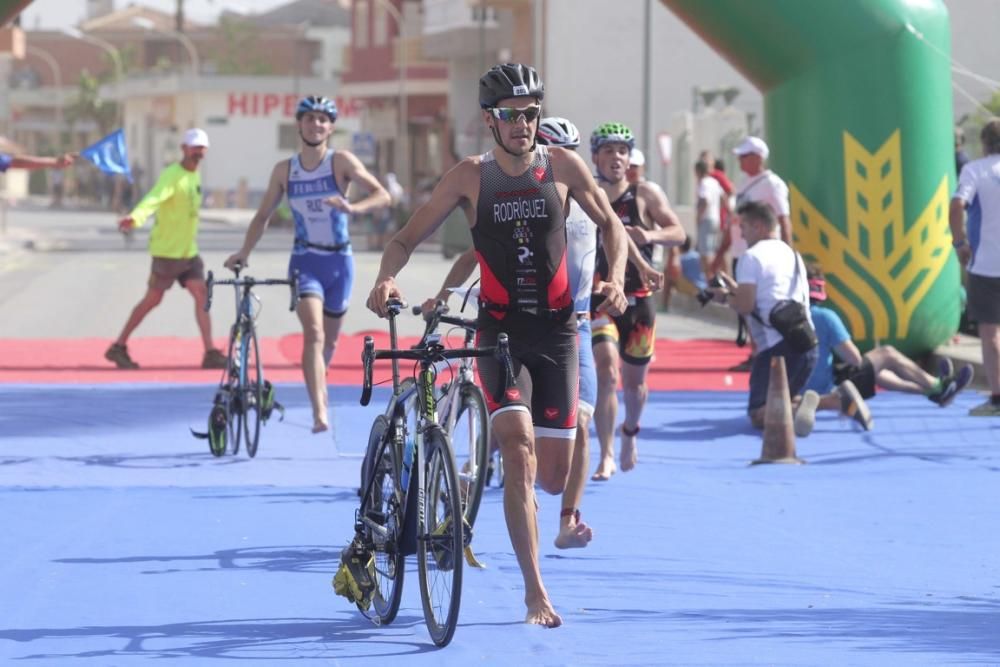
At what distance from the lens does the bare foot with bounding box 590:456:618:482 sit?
10.5 meters

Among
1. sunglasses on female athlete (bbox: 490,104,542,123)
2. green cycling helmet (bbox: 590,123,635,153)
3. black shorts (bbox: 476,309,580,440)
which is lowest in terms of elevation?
black shorts (bbox: 476,309,580,440)

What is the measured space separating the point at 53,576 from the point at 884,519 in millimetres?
4081

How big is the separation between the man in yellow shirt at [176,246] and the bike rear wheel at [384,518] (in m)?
8.56

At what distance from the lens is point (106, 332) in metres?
20.5

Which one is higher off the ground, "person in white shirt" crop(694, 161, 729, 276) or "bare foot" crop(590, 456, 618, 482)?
"person in white shirt" crop(694, 161, 729, 276)

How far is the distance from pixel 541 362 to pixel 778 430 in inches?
191

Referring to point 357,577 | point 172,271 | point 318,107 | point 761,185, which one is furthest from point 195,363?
point 357,577

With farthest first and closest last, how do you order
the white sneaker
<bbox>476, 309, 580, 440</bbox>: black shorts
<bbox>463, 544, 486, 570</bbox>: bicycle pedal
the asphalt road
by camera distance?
the asphalt road
the white sneaker
<bbox>463, 544, 486, 570</bbox>: bicycle pedal
<bbox>476, 309, 580, 440</bbox>: black shorts

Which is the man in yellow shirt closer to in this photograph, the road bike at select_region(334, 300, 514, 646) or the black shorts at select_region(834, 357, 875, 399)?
the black shorts at select_region(834, 357, 875, 399)

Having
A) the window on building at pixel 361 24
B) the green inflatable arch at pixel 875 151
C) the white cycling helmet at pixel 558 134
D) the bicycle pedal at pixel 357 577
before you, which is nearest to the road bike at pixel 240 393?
the white cycling helmet at pixel 558 134

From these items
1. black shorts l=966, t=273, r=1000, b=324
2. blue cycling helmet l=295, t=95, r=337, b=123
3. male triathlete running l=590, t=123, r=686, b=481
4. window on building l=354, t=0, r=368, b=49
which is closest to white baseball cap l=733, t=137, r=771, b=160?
black shorts l=966, t=273, r=1000, b=324

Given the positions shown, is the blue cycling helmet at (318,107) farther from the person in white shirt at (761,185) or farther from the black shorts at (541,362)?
the person in white shirt at (761,185)

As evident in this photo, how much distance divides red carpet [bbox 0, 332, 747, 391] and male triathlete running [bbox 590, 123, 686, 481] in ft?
16.8

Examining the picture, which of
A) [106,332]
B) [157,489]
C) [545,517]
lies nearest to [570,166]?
[545,517]
